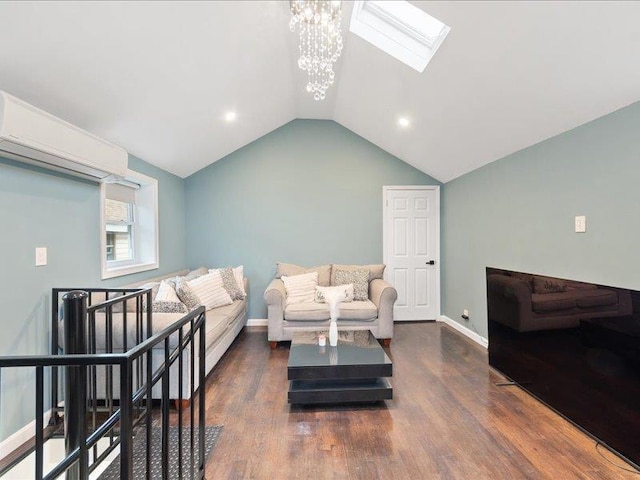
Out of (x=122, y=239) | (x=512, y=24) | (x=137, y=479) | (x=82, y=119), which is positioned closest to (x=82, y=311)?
(x=137, y=479)

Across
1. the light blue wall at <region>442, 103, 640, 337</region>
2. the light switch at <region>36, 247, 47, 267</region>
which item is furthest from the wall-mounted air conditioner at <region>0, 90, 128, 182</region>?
the light blue wall at <region>442, 103, 640, 337</region>

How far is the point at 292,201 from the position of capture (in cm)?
488

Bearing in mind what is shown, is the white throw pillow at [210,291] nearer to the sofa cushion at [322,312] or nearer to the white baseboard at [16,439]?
the sofa cushion at [322,312]

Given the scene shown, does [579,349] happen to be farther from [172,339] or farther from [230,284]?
[230,284]

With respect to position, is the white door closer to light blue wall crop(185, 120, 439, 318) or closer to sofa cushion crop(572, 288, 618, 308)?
light blue wall crop(185, 120, 439, 318)

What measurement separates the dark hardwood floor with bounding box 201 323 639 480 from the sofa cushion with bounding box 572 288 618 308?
0.87 m

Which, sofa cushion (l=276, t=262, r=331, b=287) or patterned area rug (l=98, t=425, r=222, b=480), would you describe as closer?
patterned area rug (l=98, t=425, r=222, b=480)

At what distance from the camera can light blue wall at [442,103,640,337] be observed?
2043 millimetres

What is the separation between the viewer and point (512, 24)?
6.42ft

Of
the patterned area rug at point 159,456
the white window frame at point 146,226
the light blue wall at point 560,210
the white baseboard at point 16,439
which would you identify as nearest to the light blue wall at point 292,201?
the white window frame at point 146,226

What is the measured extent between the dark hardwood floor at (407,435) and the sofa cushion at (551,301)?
0.77 m

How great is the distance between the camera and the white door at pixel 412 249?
16.1 ft

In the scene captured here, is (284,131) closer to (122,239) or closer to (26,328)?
(122,239)

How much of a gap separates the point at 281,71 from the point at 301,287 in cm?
246
